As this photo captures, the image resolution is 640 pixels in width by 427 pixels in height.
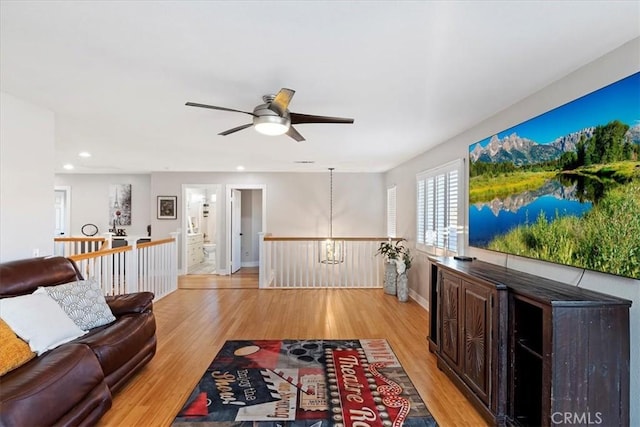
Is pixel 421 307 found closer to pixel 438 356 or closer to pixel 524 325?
pixel 438 356

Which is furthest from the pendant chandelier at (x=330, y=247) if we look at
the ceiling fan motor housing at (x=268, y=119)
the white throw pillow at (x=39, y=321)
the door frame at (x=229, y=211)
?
the white throw pillow at (x=39, y=321)

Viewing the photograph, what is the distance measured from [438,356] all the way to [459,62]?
2.48 meters

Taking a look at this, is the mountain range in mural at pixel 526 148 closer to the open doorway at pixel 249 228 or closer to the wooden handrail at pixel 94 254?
the wooden handrail at pixel 94 254

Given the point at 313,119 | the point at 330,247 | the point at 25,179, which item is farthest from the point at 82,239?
the point at 313,119

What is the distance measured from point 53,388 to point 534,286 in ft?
9.47

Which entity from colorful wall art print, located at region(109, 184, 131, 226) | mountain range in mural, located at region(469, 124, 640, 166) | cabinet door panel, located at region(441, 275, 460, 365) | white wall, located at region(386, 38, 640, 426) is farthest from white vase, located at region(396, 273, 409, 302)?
colorful wall art print, located at region(109, 184, 131, 226)

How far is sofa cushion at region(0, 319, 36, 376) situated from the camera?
192 cm

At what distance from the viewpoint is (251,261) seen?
8.98 metres

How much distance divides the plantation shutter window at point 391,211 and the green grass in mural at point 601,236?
4.44 m

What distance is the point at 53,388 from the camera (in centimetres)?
176

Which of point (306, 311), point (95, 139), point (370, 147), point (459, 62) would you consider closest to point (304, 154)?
point (370, 147)

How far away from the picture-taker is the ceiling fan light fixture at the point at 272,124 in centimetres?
250

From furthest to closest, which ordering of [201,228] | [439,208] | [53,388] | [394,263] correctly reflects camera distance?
[201,228] < [394,263] < [439,208] < [53,388]

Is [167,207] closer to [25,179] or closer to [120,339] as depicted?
[25,179]
